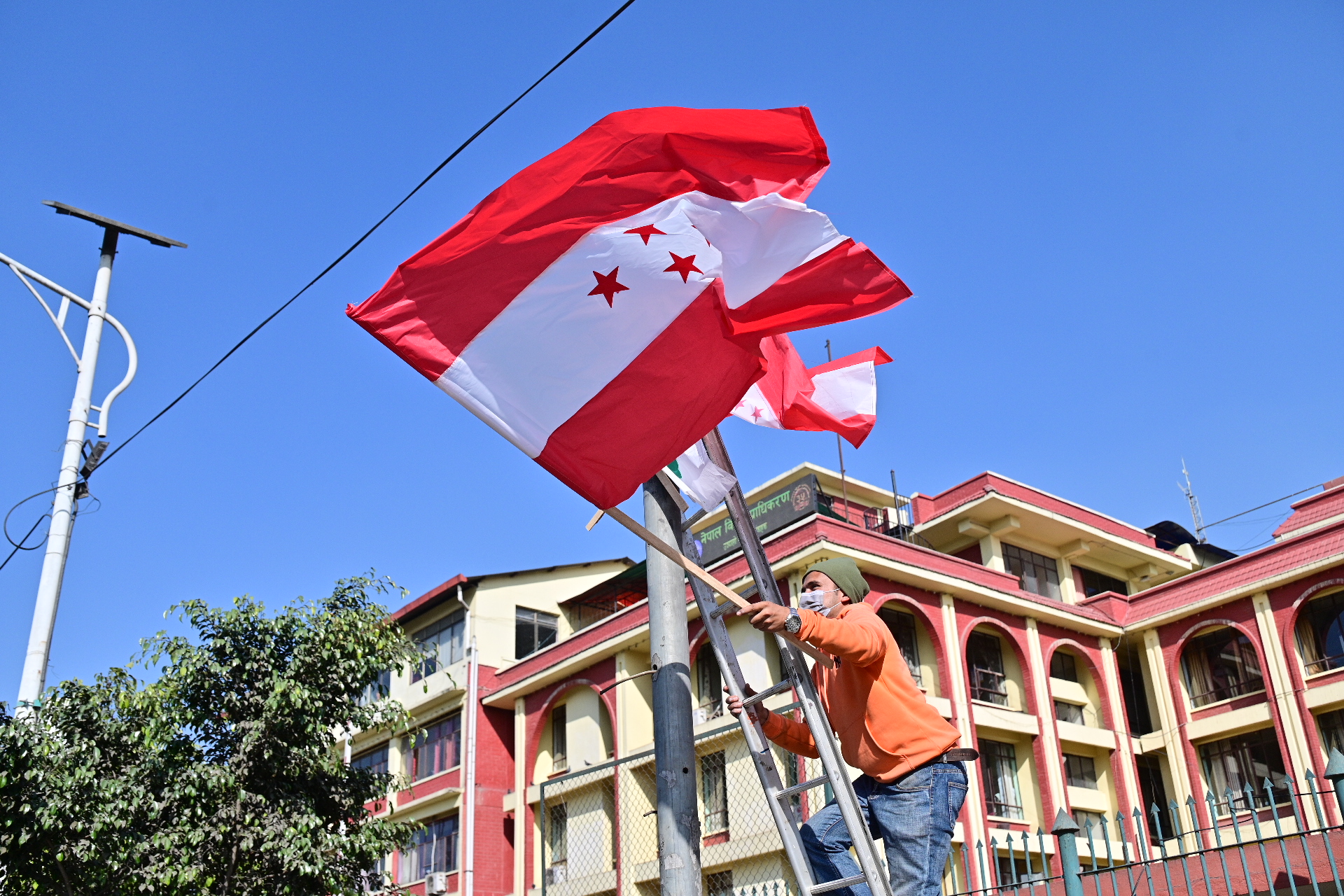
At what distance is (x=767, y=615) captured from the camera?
492cm

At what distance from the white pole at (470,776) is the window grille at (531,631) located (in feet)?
5.64

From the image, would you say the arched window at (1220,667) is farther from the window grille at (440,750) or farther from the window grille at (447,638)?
the window grille at (447,638)

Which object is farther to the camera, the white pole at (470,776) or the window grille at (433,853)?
the window grille at (433,853)

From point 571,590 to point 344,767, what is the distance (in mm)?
27945

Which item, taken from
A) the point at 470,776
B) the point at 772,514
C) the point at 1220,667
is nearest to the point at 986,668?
the point at 1220,667

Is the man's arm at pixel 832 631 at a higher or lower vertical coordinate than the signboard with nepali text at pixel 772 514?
lower

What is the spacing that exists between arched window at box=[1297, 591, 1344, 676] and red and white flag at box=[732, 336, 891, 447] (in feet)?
85.1

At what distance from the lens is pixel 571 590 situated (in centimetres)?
3903

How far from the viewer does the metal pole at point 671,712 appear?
236 inches

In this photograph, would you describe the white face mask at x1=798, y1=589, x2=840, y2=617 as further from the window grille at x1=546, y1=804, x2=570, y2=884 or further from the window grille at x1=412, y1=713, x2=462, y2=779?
the window grille at x1=412, y1=713, x2=462, y2=779

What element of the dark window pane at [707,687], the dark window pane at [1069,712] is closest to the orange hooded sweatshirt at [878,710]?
the dark window pane at [707,687]

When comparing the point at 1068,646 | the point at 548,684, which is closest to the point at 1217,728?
the point at 1068,646

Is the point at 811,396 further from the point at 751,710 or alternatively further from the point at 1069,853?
the point at 1069,853

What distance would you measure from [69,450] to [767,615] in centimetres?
944
